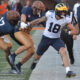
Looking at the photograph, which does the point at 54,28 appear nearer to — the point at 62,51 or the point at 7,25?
the point at 62,51

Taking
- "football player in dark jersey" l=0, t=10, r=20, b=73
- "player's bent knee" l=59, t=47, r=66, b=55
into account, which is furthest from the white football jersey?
"football player in dark jersey" l=0, t=10, r=20, b=73

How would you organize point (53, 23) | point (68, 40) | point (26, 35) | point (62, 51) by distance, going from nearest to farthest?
point (62, 51) → point (53, 23) → point (26, 35) → point (68, 40)

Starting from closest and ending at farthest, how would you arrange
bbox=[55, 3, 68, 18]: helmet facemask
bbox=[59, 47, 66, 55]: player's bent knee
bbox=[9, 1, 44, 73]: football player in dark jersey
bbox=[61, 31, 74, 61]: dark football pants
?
bbox=[59, 47, 66, 55]: player's bent knee
bbox=[55, 3, 68, 18]: helmet facemask
bbox=[9, 1, 44, 73]: football player in dark jersey
bbox=[61, 31, 74, 61]: dark football pants

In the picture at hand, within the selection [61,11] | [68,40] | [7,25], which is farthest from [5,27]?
[68,40]

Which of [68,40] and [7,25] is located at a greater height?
[7,25]

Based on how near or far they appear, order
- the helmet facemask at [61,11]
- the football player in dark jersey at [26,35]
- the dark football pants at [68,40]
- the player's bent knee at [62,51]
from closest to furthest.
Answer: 1. the player's bent knee at [62,51]
2. the helmet facemask at [61,11]
3. the football player in dark jersey at [26,35]
4. the dark football pants at [68,40]

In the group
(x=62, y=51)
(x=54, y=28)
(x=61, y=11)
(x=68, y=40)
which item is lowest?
(x=68, y=40)

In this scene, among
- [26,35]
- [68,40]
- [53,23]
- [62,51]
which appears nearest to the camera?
[62,51]

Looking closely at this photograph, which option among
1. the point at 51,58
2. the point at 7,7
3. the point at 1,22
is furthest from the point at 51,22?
the point at 7,7

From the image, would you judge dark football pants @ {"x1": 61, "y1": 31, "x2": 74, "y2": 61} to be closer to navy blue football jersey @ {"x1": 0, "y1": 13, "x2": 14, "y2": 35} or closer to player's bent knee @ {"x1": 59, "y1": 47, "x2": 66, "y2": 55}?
player's bent knee @ {"x1": 59, "y1": 47, "x2": 66, "y2": 55}

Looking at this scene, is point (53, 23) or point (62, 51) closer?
point (62, 51)

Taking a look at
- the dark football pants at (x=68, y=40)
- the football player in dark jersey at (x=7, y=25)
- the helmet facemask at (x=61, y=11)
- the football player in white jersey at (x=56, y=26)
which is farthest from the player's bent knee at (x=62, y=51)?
the dark football pants at (x=68, y=40)

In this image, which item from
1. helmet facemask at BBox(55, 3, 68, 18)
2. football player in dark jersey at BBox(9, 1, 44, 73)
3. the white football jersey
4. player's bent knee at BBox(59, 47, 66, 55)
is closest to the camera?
player's bent knee at BBox(59, 47, 66, 55)

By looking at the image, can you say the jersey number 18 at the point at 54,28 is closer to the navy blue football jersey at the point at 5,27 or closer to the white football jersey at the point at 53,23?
the white football jersey at the point at 53,23
